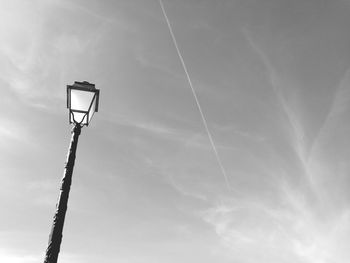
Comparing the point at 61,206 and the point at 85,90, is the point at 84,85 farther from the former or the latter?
the point at 61,206

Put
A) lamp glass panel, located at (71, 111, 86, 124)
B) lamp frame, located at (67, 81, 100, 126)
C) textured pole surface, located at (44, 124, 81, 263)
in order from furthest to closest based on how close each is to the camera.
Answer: lamp glass panel, located at (71, 111, 86, 124) → lamp frame, located at (67, 81, 100, 126) → textured pole surface, located at (44, 124, 81, 263)

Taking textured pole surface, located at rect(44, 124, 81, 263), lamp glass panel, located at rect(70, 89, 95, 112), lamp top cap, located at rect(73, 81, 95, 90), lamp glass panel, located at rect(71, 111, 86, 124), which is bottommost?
textured pole surface, located at rect(44, 124, 81, 263)

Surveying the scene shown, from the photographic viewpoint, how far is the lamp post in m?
7.04

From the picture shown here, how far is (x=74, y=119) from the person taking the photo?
7.98m

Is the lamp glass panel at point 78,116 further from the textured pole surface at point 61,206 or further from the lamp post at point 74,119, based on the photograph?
the textured pole surface at point 61,206

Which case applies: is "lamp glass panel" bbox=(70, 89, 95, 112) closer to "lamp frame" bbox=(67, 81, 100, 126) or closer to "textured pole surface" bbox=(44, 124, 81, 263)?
"lamp frame" bbox=(67, 81, 100, 126)

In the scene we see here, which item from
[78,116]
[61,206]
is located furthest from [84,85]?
[61,206]

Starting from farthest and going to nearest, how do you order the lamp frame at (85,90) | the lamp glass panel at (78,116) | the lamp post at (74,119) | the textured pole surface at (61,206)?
the lamp glass panel at (78,116) → the lamp frame at (85,90) → the lamp post at (74,119) → the textured pole surface at (61,206)

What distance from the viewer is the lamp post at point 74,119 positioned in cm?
704

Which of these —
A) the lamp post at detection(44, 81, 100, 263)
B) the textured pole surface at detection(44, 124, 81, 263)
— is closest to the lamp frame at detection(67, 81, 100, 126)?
the lamp post at detection(44, 81, 100, 263)

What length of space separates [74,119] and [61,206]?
184cm

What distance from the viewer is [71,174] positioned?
25.0ft

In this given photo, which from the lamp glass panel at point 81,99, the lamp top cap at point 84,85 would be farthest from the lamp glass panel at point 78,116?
the lamp top cap at point 84,85

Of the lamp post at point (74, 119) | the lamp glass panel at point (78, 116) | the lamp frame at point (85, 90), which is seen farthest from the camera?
the lamp glass panel at point (78, 116)
